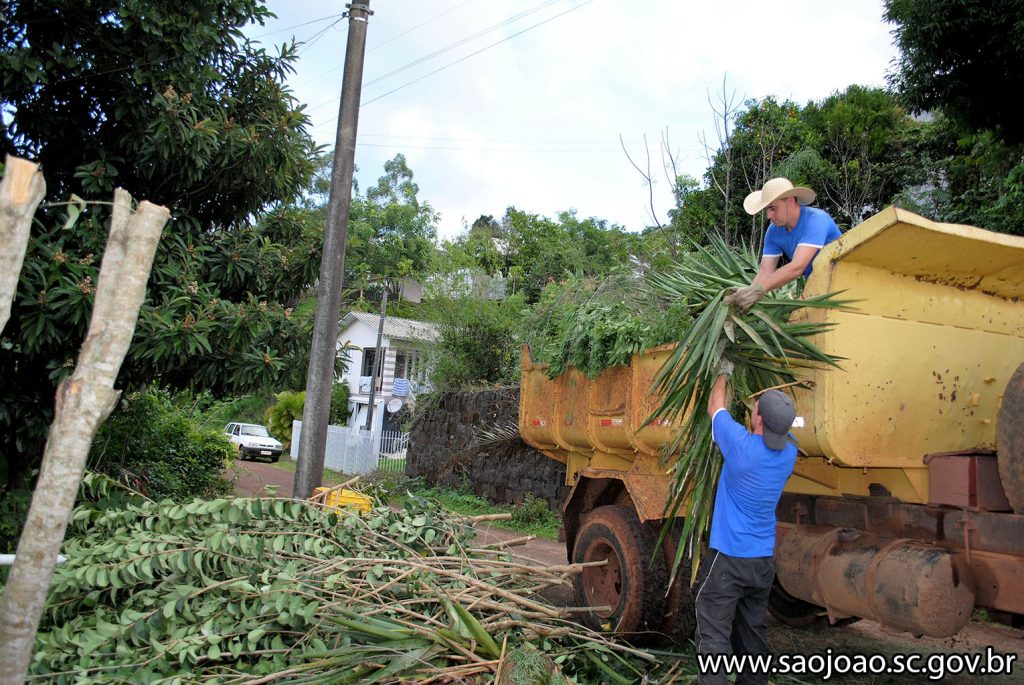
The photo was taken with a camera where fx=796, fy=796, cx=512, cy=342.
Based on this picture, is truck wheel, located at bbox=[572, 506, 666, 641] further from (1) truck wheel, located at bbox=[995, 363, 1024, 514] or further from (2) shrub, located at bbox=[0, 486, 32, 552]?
(2) shrub, located at bbox=[0, 486, 32, 552]

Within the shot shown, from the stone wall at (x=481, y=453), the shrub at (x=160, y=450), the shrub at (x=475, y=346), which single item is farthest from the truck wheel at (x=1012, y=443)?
Result: the shrub at (x=475, y=346)

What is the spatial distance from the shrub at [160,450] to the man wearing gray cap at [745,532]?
266 inches

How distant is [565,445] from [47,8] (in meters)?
5.69

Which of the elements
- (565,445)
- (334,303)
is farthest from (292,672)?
(334,303)

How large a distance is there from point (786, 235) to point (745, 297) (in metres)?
0.75

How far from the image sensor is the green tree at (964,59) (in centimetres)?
850

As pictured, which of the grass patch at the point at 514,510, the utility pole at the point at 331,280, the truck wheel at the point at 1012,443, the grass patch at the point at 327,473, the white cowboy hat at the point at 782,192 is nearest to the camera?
the truck wheel at the point at 1012,443

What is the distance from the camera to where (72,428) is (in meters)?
3.03

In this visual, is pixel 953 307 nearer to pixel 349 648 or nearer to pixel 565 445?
pixel 565 445

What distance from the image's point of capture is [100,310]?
3049 mm

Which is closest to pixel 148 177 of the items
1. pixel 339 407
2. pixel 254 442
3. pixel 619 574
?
pixel 619 574

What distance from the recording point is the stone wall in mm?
13859

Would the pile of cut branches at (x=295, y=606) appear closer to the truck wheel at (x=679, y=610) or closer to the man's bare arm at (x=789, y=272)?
the truck wheel at (x=679, y=610)

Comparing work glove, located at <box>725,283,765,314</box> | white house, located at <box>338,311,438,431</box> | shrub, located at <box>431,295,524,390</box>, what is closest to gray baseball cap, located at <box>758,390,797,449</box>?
work glove, located at <box>725,283,765,314</box>
